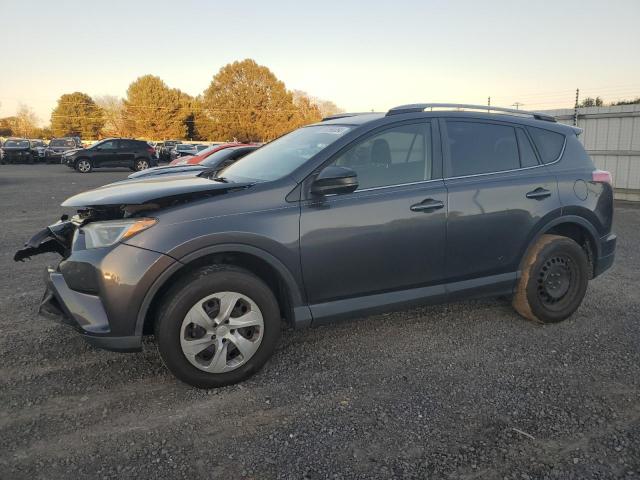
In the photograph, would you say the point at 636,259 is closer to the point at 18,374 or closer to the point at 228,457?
the point at 228,457

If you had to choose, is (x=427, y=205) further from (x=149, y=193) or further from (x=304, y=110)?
(x=304, y=110)

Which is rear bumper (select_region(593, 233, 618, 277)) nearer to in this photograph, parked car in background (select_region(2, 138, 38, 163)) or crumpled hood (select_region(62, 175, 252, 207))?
crumpled hood (select_region(62, 175, 252, 207))

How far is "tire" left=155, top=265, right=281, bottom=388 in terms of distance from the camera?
2.91 metres

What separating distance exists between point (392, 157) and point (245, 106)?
59944mm

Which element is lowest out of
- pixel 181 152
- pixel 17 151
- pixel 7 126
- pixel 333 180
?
pixel 333 180

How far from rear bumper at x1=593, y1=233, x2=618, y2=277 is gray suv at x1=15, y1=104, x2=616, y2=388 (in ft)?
0.04

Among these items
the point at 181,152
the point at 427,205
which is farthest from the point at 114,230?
the point at 181,152

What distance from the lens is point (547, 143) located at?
13.7 feet

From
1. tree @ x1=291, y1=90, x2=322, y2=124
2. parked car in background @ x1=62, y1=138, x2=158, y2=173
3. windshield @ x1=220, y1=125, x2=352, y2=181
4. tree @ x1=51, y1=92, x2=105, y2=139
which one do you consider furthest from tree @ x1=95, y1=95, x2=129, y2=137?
windshield @ x1=220, y1=125, x2=352, y2=181

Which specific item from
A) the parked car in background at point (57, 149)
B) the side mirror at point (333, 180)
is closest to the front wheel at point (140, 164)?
the parked car in background at point (57, 149)

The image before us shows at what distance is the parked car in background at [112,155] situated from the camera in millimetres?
24234

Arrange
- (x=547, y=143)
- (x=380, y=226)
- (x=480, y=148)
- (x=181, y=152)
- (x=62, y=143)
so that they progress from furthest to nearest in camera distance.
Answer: (x=62, y=143)
(x=181, y=152)
(x=547, y=143)
(x=480, y=148)
(x=380, y=226)

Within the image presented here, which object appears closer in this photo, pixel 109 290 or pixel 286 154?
pixel 109 290

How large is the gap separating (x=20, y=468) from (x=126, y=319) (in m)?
0.88
